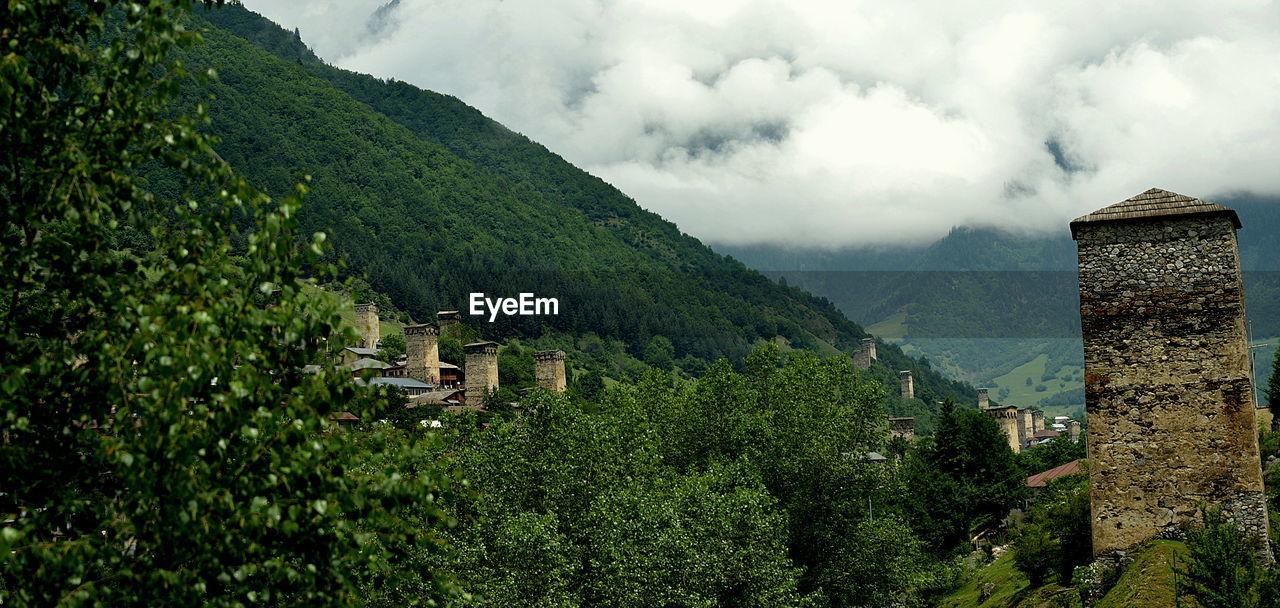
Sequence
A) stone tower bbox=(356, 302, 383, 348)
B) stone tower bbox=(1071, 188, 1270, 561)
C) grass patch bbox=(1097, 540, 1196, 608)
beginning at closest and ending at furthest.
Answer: grass patch bbox=(1097, 540, 1196, 608), stone tower bbox=(1071, 188, 1270, 561), stone tower bbox=(356, 302, 383, 348)

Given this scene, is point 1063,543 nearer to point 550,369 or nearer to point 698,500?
point 698,500

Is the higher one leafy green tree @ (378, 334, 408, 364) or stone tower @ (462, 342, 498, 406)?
leafy green tree @ (378, 334, 408, 364)

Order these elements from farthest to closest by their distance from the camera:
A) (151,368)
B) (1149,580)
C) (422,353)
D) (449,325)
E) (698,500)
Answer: (449,325) → (422,353) → (698,500) → (1149,580) → (151,368)

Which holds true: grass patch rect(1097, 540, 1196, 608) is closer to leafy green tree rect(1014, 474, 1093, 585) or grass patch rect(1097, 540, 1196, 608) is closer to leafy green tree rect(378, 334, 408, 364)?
leafy green tree rect(1014, 474, 1093, 585)

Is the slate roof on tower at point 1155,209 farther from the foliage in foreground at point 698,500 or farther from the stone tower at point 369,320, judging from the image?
the stone tower at point 369,320

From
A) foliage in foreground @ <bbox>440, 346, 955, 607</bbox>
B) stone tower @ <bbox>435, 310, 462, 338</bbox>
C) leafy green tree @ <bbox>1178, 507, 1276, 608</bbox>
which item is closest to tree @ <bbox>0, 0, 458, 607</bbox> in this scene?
foliage in foreground @ <bbox>440, 346, 955, 607</bbox>

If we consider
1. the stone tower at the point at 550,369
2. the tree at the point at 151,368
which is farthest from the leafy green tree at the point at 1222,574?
the stone tower at the point at 550,369

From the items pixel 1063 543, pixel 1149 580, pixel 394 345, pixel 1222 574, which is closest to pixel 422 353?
pixel 394 345
